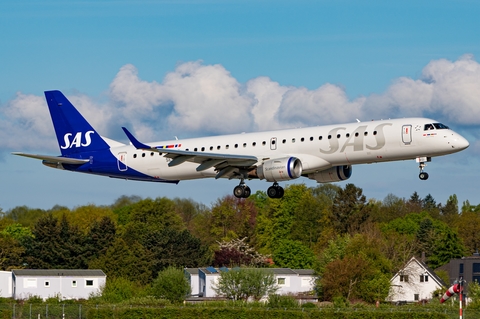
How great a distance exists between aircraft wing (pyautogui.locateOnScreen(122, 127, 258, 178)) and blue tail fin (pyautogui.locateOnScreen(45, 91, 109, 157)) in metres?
8.54

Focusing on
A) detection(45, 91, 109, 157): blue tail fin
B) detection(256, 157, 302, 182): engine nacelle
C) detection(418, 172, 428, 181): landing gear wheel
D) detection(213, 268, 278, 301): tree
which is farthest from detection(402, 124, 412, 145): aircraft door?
detection(213, 268, 278, 301): tree

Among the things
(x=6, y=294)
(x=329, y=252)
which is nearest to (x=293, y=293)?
(x=329, y=252)

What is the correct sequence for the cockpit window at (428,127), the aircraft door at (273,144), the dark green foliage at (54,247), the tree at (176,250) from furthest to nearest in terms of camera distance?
1. the tree at (176,250)
2. the dark green foliage at (54,247)
3. the aircraft door at (273,144)
4. the cockpit window at (428,127)

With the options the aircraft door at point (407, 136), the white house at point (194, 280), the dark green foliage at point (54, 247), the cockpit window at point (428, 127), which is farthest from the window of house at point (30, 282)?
the cockpit window at point (428, 127)

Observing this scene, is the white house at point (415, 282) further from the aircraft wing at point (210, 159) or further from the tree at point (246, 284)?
the aircraft wing at point (210, 159)

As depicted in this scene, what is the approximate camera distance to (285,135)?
63.9m

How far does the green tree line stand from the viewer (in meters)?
111

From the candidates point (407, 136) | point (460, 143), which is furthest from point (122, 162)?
point (460, 143)

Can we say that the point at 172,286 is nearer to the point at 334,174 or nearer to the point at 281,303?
the point at 281,303

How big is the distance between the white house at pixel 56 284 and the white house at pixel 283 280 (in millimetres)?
11763

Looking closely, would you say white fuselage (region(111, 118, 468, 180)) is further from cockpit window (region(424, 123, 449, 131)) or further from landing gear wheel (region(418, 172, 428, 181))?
landing gear wheel (region(418, 172, 428, 181))

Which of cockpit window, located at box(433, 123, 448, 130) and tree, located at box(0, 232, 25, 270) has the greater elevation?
cockpit window, located at box(433, 123, 448, 130)

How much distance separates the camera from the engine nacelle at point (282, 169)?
203 ft

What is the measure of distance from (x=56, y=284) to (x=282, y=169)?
191 ft
